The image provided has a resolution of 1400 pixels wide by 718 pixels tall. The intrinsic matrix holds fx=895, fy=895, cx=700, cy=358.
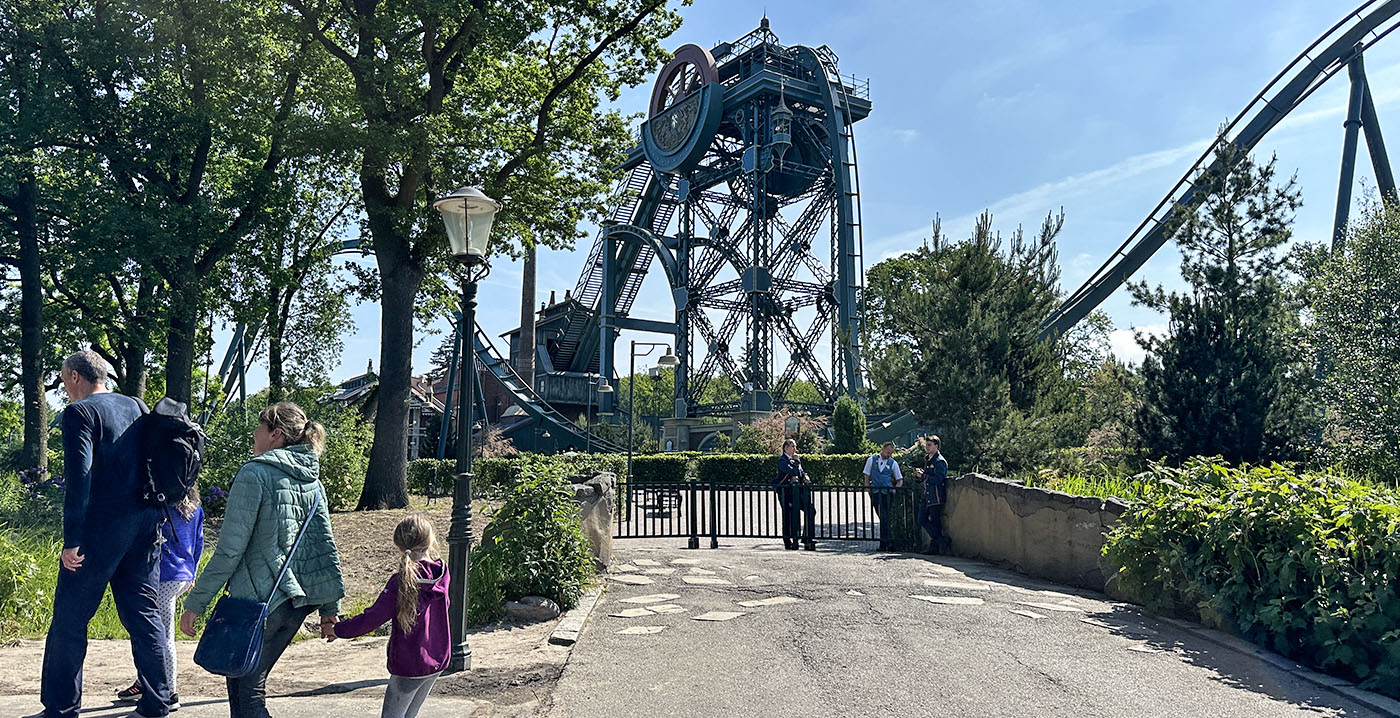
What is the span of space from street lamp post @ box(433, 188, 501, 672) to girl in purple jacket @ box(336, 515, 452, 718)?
1.90 m

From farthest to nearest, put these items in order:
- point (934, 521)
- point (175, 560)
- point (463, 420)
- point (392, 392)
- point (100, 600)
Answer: point (392, 392) < point (934, 521) < point (463, 420) < point (175, 560) < point (100, 600)

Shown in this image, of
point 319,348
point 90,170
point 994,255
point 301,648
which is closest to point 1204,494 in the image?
point 301,648

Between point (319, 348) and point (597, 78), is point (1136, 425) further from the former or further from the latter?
point (319, 348)

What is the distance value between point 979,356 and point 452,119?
911cm

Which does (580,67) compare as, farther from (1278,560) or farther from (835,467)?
(835,467)

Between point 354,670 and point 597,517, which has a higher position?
point 597,517

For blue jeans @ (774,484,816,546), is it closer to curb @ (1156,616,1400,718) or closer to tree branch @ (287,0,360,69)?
curb @ (1156,616,1400,718)

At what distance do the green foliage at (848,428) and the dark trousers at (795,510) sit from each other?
15801mm

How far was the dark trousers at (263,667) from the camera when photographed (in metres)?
3.68

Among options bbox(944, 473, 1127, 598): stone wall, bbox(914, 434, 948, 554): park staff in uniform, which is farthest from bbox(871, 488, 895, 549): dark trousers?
bbox(944, 473, 1127, 598): stone wall

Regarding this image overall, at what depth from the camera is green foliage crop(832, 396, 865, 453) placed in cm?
2842

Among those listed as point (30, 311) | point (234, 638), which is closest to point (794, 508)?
point (234, 638)

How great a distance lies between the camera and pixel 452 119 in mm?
14117

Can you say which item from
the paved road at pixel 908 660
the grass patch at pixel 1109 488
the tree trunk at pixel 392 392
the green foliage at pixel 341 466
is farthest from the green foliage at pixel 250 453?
the grass patch at pixel 1109 488
